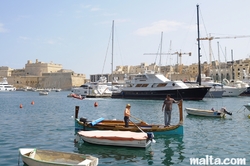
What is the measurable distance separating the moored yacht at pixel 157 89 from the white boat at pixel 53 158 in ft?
117

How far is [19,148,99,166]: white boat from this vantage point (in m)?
8.50

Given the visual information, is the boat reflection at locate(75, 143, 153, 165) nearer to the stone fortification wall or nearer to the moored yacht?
the moored yacht

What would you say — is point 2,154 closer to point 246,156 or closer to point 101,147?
point 101,147

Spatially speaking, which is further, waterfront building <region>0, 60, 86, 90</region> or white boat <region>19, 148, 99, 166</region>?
waterfront building <region>0, 60, 86, 90</region>

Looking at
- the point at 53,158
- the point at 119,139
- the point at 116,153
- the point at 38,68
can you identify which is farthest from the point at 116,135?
the point at 38,68

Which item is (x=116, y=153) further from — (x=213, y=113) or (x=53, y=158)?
(x=213, y=113)

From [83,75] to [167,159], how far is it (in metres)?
149

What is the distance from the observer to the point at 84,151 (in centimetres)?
1130

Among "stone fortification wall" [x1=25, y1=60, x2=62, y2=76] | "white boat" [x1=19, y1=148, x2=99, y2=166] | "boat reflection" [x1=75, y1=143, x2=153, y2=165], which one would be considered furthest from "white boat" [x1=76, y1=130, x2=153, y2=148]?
"stone fortification wall" [x1=25, y1=60, x2=62, y2=76]

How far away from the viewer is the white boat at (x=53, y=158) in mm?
8498

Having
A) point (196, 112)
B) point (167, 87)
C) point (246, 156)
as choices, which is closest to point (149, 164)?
point (246, 156)

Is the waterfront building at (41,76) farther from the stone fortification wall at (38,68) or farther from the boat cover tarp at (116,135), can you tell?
the boat cover tarp at (116,135)

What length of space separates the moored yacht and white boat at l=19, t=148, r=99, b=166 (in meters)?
35.6

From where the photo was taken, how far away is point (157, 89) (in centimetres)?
4528
